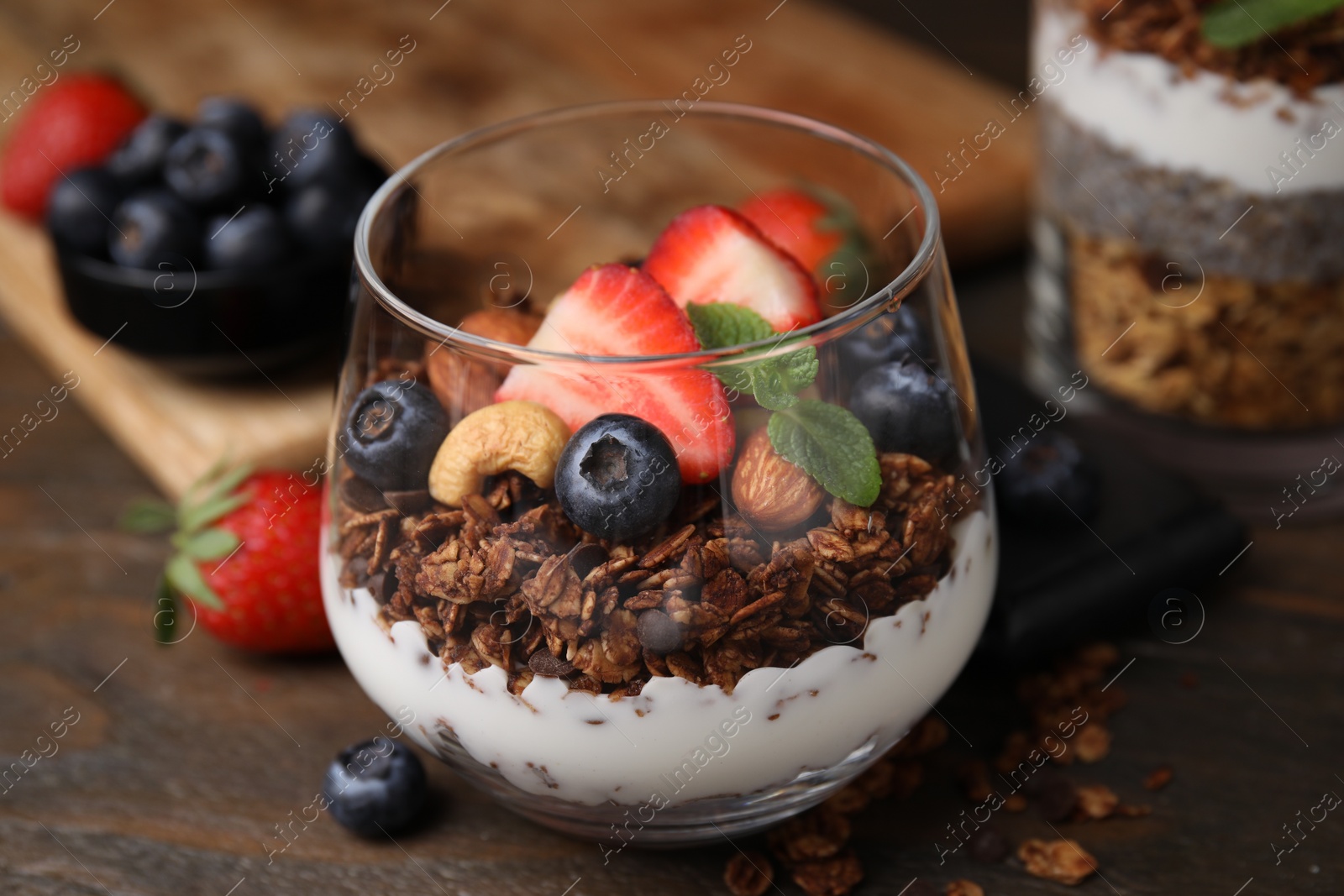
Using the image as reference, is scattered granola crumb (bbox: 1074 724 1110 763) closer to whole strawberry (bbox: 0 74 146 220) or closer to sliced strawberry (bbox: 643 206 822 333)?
sliced strawberry (bbox: 643 206 822 333)

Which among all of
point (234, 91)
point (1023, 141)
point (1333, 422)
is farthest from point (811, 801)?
point (234, 91)

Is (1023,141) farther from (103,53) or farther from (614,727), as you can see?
(103,53)

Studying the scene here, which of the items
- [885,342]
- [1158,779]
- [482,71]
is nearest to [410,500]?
[885,342]

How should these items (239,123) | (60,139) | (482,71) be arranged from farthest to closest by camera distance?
(482,71) < (60,139) < (239,123)

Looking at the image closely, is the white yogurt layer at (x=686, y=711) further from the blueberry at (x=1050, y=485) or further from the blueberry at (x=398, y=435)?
the blueberry at (x=1050, y=485)

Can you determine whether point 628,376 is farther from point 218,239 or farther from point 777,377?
point 218,239

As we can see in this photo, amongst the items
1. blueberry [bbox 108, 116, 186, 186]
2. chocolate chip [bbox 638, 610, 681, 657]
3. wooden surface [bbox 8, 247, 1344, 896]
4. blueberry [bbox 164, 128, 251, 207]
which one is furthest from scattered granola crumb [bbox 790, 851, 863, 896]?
blueberry [bbox 108, 116, 186, 186]
